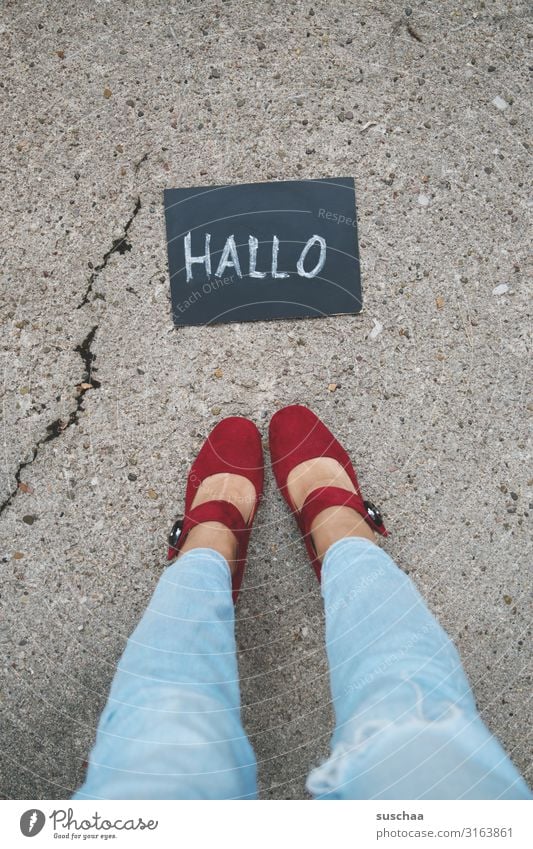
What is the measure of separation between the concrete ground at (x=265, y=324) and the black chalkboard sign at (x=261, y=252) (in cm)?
3

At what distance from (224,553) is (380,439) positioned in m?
0.36

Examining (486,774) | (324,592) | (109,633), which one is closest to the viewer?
(486,774)

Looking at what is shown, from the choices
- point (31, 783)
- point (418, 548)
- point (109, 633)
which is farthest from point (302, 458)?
point (31, 783)

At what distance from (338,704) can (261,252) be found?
0.78 meters

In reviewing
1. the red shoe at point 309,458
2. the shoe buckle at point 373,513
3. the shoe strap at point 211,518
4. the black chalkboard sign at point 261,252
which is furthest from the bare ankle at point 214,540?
the black chalkboard sign at point 261,252

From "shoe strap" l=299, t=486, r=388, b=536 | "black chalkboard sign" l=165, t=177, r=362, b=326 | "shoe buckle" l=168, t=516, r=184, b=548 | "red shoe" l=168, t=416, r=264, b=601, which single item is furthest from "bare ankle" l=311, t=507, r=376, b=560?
"black chalkboard sign" l=165, t=177, r=362, b=326

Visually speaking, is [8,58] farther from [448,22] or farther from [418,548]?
[418,548]

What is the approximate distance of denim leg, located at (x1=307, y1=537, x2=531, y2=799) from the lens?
729 millimetres

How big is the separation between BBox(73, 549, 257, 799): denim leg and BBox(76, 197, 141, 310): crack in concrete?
1.69ft

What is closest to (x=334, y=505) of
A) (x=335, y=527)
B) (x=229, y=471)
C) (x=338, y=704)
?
(x=335, y=527)

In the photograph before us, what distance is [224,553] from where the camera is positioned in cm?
97

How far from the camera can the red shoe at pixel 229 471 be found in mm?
990
